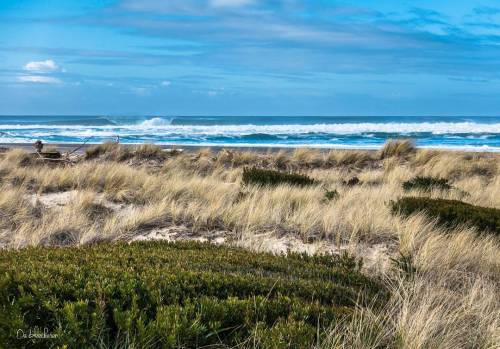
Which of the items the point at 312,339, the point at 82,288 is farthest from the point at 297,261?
the point at 82,288

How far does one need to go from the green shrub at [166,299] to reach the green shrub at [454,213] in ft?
11.3

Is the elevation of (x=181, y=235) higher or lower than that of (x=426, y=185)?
lower

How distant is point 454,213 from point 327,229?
6.11 feet

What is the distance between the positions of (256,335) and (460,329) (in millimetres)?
1650

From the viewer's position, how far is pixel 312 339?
9.84ft

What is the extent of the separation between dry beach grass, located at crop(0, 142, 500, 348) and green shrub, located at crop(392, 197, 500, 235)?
31cm

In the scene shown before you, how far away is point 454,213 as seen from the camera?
7.55 m

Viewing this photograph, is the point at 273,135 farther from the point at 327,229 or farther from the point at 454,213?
the point at 327,229

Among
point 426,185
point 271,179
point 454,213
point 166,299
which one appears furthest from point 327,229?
point 426,185

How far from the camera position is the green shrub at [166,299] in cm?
279

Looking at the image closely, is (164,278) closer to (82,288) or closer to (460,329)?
(82,288)

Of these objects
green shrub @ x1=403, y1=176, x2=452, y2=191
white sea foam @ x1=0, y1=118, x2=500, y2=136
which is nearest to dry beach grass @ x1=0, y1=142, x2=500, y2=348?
green shrub @ x1=403, y1=176, x2=452, y2=191

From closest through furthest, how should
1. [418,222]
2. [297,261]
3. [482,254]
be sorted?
[297,261], [482,254], [418,222]

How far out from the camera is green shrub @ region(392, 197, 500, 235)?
7324 millimetres
